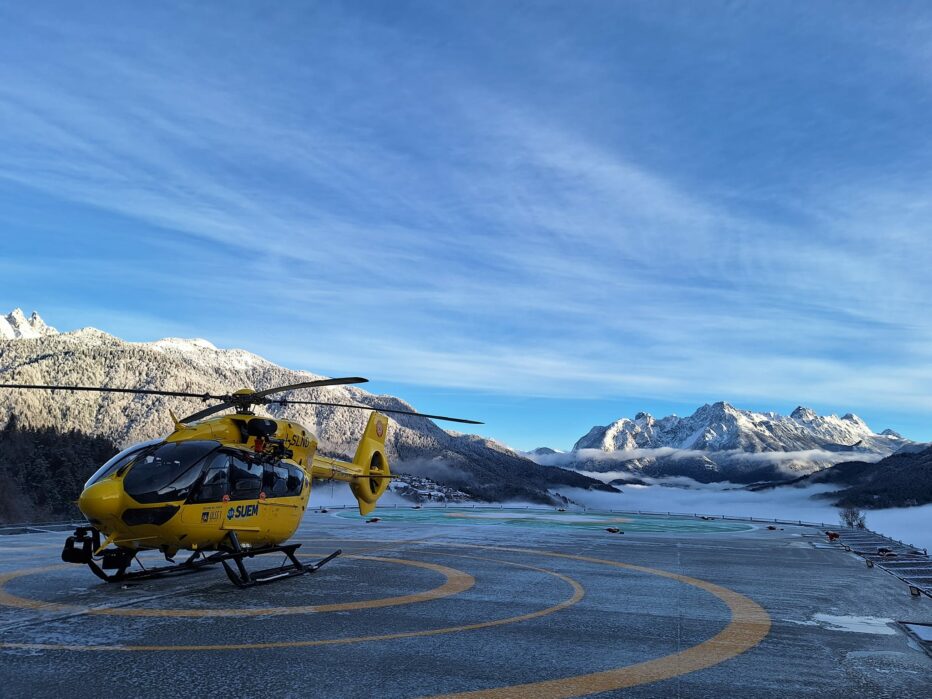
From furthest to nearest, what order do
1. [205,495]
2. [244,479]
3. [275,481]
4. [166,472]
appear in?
[275,481], [244,479], [205,495], [166,472]

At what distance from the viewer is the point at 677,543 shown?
34469 millimetres

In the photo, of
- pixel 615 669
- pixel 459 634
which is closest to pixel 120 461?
pixel 459 634

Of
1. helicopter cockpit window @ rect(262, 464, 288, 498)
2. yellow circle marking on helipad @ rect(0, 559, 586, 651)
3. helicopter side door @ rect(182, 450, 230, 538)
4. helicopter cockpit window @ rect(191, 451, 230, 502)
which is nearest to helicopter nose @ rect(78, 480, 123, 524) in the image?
helicopter side door @ rect(182, 450, 230, 538)

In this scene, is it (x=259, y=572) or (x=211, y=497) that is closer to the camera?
(x=211, y=497)

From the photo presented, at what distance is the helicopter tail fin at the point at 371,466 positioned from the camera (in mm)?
26797

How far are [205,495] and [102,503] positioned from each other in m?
2.14

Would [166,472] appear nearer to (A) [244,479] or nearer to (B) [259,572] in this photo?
(A) [244,479]

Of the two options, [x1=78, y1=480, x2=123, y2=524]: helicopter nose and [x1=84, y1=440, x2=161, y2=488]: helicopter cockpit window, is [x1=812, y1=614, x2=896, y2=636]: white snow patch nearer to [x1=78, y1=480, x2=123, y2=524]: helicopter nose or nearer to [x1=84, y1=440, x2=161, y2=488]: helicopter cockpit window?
[x1=78, y1=480, x2=123, y2=524]: helicopter nose

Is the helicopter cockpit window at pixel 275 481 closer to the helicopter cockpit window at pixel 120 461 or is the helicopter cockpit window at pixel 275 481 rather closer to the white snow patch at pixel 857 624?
the helicopter cockpit window at pixel 120 461

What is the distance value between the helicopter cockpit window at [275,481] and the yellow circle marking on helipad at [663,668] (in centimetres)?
1056

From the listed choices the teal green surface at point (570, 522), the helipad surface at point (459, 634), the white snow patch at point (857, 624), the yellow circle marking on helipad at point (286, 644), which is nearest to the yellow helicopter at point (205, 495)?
the helipad surface at point (459, 634)

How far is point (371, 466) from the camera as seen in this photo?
91.7 feet

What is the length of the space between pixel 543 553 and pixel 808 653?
1632 centimetres

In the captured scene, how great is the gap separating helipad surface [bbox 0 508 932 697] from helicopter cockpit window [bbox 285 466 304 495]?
2469 mm
